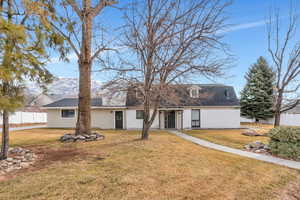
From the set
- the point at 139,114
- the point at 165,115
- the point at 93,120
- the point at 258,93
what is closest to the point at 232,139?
the point at 165,115

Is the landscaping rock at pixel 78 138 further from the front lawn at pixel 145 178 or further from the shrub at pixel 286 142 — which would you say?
the shrub at pixel 286 142

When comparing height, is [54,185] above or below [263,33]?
below

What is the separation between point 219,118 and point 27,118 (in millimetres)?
24824

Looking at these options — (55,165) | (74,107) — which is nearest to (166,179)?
(55,165)

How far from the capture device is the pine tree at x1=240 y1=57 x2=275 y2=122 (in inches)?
835

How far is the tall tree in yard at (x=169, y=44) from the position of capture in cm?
739

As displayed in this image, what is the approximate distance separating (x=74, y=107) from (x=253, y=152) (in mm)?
16743

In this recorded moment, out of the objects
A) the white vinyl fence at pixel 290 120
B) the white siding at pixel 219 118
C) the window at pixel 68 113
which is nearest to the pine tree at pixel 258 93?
the white vinyl fence at pixel 290 120

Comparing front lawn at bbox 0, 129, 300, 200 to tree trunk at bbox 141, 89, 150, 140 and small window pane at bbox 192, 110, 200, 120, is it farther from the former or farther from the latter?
small window pane at bbox 192, 110, 200, 120

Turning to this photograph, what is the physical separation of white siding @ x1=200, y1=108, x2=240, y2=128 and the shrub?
33.8 feet

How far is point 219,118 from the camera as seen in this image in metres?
17.2

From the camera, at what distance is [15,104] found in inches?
141

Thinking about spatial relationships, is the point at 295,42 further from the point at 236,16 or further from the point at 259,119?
the point at 259,119

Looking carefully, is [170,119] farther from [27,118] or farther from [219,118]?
[27,118]
